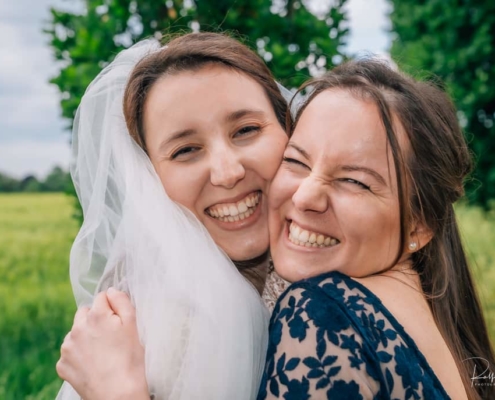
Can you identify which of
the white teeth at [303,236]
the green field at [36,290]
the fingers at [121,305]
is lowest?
the green field at [36,290]

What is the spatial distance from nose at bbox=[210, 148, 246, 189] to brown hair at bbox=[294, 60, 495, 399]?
13.6 inches

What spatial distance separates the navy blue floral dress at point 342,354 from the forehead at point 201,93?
3.15ft

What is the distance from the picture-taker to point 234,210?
8.59 ft

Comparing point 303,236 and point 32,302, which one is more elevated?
point 303,236

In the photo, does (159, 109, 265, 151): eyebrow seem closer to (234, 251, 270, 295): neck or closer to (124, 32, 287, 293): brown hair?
(124, 32, 287, 293): brown hair

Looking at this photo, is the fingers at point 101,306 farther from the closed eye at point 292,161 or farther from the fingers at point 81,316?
the closed eye at point 292,161

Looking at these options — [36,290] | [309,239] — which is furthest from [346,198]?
[36,290]

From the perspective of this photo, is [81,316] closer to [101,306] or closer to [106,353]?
[101,306]

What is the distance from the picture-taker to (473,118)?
13562 mm

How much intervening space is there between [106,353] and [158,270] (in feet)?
1.14

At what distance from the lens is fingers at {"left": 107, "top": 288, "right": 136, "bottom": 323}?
2.23m

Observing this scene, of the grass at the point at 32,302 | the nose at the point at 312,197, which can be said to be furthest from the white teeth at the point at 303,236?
the grass at the point at 32,302

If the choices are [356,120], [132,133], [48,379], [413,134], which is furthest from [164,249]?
[48,379]

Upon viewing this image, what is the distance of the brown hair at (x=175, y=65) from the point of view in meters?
2.64
